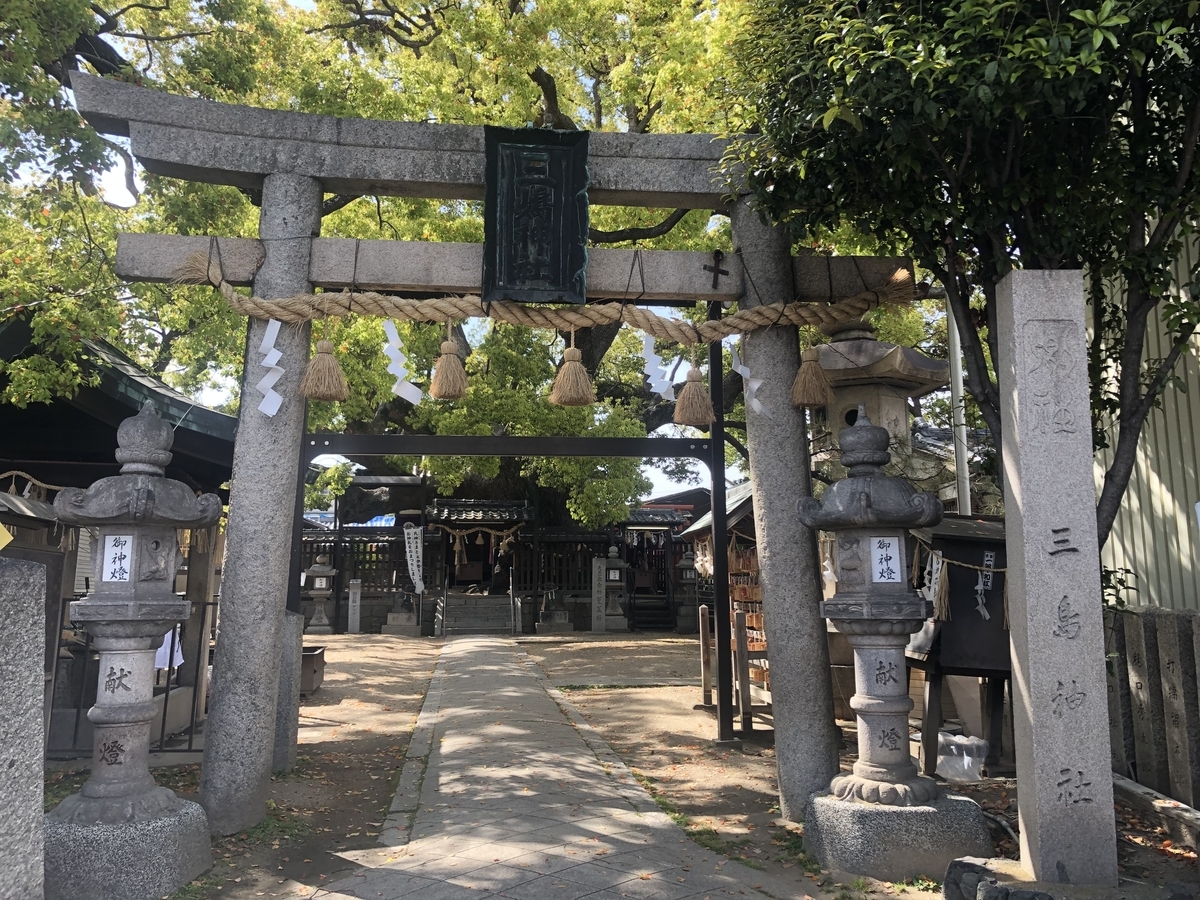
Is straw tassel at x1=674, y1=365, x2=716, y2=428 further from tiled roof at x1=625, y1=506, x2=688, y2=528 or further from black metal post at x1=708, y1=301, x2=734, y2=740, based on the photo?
tiled roof at x1=625, y1=506, x2=688, y2=528

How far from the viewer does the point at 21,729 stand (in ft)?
8.20

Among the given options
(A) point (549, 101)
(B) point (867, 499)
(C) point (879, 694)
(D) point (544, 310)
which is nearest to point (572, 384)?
(D) point (544, 310)

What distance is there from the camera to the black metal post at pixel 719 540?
23.1ft

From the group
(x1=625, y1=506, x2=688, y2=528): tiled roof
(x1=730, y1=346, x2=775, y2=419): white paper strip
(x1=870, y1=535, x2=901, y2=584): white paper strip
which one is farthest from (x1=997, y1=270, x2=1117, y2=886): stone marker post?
(x1=625, y1=506, x2=688, y2=528): tiled roof

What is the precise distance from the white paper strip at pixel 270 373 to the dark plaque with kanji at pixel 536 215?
142cm

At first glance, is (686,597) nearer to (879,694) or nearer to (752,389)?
(752,389)

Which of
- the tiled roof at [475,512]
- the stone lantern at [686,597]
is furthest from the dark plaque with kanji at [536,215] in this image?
the stone lantern at [686,597]

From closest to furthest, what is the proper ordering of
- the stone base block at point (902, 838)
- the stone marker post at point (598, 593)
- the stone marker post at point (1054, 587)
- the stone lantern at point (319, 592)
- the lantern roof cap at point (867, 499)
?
the stone marker post at point (1054, 587), the stone base block at point (902, 838), the lantern roof cap at point (867, 499), the stone lantern at point (319, 592), the stone marker post at point (598, 593)

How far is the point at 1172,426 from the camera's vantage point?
20.4 feet

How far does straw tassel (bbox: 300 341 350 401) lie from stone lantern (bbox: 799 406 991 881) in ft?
10.2

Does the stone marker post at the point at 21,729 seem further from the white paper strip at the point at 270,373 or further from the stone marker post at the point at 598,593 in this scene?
the stone marker post at the point at 598,593

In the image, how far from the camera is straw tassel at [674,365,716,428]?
20.1 feet

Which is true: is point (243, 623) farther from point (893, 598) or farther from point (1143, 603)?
point (1143, 603)

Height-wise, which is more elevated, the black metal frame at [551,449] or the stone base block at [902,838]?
the black metal frame at [551,449]
